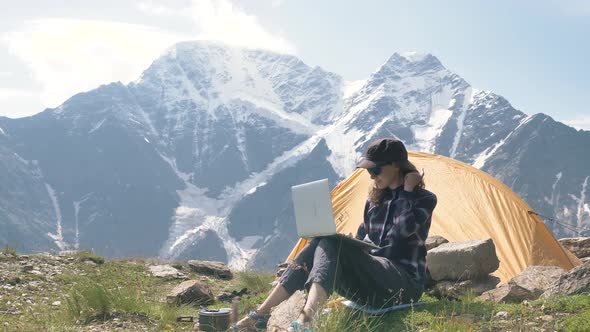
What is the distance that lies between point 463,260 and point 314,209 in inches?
158

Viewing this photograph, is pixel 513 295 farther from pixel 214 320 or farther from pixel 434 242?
pixel 214 320

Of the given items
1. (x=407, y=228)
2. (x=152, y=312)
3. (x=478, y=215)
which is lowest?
(x=152, y=312)

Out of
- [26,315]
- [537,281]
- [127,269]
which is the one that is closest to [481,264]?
[537,281]

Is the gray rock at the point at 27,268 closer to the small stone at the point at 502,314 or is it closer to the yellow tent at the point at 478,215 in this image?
the yellow tent at the point at 478,215

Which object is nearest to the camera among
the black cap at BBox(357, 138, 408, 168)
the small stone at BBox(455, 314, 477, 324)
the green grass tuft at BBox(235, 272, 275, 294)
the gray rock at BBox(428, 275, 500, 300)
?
the small stone at BBox(455, 314, 477, 324)

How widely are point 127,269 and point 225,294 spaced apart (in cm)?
433

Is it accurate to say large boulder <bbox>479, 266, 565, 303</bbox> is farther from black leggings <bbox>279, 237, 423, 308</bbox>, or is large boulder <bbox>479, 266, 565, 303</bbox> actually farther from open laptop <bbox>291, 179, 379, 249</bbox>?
open laptop <bbox>291, 179, 379, 249</bbox>

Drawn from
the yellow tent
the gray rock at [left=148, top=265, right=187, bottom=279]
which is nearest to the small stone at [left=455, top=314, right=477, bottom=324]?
the yellow tent

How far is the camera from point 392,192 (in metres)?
7.13

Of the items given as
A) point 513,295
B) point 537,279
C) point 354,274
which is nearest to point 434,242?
point 537,279

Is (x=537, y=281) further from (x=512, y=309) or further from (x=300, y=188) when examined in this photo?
(x=300, y=188)

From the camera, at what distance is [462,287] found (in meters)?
8.97

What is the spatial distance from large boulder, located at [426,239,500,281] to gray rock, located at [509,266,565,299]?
85 cm

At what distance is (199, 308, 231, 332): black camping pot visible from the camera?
6.44 m
